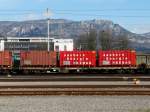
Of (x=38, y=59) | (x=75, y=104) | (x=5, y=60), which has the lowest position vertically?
(x=75, y=104)

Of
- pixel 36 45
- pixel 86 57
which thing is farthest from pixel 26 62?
pixel 36 45

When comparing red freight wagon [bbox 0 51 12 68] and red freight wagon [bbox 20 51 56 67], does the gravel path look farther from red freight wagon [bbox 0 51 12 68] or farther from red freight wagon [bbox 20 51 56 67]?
red freight wagon [bbox 20 51 56 67]

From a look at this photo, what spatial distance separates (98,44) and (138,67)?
66556mm

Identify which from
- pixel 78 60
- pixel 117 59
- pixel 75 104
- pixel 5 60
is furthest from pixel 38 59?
pixel 75 104

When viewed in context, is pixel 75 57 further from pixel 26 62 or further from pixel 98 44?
pixel 98 44

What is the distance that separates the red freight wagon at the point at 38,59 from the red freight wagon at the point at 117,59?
6793 millimetres

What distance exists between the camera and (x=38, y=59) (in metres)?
62.2

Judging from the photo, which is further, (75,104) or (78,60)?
(78,60)

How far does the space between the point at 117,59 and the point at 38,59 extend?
36.0 ft

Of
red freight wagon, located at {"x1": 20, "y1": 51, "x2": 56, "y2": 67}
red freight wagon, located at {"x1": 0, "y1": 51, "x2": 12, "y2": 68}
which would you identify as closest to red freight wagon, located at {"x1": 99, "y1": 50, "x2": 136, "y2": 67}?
red freight wagon, located at {"x1": 20, "y1": 51, "x2": 56, "y2": 67}

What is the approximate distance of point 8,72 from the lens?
5991 cm

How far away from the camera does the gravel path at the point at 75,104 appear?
19.0 meters

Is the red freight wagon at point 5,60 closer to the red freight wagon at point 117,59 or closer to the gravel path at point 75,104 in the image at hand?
the red freight wagon at point 117,59

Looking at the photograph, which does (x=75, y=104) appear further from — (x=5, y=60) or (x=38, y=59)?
(x=38, y=59)
